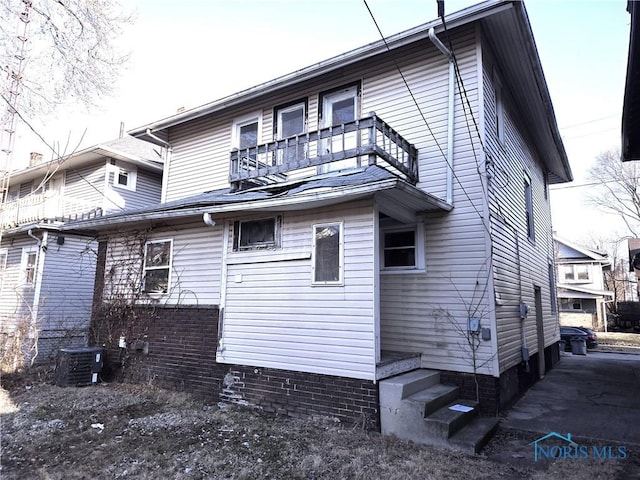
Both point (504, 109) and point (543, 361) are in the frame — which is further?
point (543, 361)

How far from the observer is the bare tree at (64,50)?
6.75 m

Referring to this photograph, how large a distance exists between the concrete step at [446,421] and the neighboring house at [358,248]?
1.68 ft

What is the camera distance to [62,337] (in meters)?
12.5

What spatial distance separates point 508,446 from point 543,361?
678cm

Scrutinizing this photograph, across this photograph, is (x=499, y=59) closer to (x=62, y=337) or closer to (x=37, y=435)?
(x=37, y=435)

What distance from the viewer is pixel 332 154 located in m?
7.40

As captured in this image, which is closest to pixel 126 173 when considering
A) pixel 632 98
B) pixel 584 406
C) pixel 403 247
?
pixel 403 247

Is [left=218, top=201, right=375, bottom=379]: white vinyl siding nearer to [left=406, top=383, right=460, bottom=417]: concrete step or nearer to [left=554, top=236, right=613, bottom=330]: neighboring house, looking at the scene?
[left=406, top=383, right=460, bottom=417]: concrete step

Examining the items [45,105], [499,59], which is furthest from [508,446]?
[45,105]

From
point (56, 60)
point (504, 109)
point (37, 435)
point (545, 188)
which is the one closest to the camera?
point (37, 435)

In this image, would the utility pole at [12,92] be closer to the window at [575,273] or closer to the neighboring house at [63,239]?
the neighboring house at [63,239]

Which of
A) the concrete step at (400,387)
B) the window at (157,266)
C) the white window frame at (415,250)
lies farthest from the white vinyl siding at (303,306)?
the window at (157,266)

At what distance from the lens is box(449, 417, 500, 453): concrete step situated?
498cm

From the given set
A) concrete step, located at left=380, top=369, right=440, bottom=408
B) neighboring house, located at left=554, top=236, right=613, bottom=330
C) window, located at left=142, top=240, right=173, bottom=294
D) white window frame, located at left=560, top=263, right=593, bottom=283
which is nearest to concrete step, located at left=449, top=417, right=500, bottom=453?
concrete step, located at left=380, top=369, right=440, bottom=408
